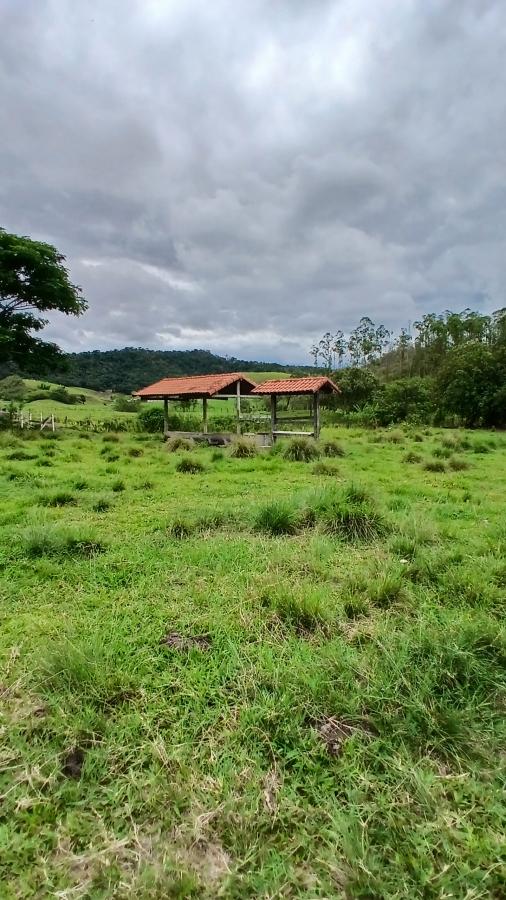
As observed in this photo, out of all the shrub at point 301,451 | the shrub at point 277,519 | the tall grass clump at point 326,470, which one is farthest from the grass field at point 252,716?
the shrub at point 301,451

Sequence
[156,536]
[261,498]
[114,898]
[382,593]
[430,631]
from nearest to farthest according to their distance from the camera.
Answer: [114,898], [430,631], [382,593], [156,536], [261,498]

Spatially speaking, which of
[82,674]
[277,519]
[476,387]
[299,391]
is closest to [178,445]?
[299,391]

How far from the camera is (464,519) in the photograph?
250 inches

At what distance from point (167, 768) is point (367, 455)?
41.4 feet

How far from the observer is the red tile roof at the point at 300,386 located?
15.9 metres

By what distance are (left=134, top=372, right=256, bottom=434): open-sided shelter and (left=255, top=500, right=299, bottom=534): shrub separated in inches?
513

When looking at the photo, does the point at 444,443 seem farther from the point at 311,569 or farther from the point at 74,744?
the point at 74,744

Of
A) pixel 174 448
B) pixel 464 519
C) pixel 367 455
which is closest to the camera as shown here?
pixel 464 519

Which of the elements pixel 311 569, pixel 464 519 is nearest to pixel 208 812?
pixel 311 569

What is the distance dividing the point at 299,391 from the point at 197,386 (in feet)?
17.8

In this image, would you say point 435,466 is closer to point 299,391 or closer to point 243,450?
point 243,450

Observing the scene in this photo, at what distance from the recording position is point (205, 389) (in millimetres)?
18891

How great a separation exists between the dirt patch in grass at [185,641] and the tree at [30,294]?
2145 cm

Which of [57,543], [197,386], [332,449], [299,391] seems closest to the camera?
[57,543]
